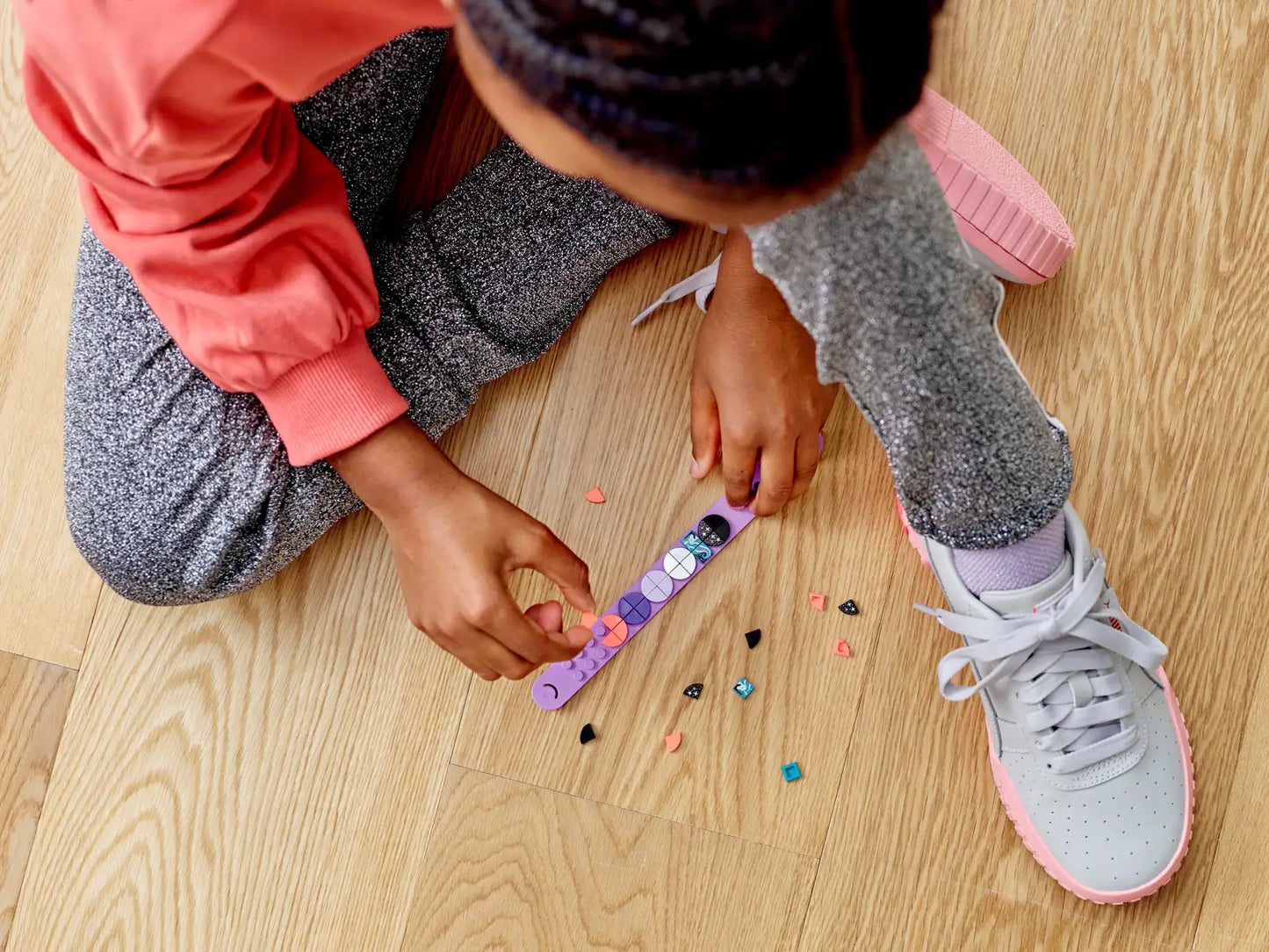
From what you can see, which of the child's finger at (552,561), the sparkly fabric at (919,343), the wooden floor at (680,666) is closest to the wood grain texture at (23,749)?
the wooden floor at (680,666)

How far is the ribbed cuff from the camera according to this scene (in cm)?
61

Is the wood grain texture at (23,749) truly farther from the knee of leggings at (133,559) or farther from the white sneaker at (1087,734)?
the white sneaker at (1087,734)

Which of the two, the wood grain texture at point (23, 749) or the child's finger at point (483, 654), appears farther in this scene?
the wood grain texture at point (23, 749)

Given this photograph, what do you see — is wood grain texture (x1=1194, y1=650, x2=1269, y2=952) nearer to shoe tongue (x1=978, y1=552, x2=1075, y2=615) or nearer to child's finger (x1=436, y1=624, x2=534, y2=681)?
shoe tongue (x1=978, y1=552, x2=1075, y2=615)

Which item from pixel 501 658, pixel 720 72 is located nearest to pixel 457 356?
pixel 501 658

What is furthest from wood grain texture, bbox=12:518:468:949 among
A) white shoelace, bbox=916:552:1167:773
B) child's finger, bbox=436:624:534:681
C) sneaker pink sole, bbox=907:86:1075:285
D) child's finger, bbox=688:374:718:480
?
sneaker pink sole, bbox=907:86:1075:285

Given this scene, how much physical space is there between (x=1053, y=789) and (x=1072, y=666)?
91mm

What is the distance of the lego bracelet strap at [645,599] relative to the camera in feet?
2.44

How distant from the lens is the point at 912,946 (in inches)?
28.3

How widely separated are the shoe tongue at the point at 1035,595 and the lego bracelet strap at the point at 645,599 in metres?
0.18

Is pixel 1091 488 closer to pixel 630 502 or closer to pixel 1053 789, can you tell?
pixel 1053 789

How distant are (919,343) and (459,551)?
0.30 m

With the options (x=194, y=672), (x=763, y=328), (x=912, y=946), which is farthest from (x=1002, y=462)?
(x=194, y=672)

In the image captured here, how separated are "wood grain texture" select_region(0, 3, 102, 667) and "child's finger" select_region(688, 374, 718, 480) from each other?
1.59 feet
